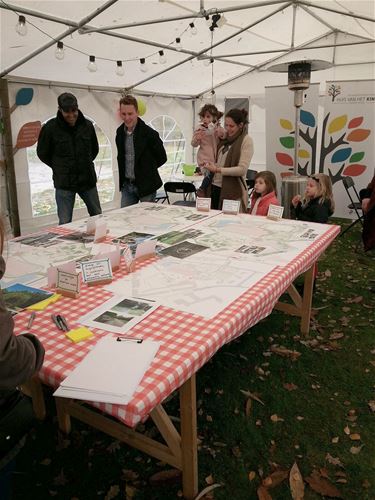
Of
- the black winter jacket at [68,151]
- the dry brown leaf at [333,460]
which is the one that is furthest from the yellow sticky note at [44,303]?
the black winter jacket at [68,151]

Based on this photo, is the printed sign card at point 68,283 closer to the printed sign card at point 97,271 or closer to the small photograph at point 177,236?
the printed sign card at point 97,271

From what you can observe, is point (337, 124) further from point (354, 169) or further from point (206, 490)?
point (206, 490)

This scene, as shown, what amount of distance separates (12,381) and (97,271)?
0.77 metres

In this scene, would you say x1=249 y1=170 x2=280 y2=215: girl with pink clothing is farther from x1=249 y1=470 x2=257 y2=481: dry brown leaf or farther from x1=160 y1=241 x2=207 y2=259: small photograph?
x1=249 y1=470 x2=257 y2=481: dry brown leaf

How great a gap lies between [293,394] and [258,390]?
0.18 meters

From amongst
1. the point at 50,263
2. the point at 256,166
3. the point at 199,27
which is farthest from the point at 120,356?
the point at 256,166

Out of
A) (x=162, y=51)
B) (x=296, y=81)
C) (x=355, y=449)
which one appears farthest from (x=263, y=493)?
(x=162, y=51)

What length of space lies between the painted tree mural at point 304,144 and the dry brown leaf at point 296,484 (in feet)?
15.4

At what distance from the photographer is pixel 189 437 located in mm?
1370

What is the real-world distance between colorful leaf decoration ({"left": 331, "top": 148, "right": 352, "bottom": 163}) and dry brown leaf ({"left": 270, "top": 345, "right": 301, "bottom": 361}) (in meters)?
4.00

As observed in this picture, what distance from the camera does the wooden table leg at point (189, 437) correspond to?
1311mm

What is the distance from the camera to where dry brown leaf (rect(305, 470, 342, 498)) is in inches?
59.4

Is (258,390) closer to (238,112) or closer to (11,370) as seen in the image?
(11,370)

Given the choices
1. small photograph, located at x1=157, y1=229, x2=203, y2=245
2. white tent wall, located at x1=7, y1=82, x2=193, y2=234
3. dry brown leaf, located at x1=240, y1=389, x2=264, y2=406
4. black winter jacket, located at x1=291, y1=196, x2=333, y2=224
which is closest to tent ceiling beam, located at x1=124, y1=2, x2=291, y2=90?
white tent wall, located at x1=7, y1=82, x2=193, y2=234
